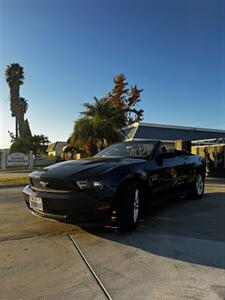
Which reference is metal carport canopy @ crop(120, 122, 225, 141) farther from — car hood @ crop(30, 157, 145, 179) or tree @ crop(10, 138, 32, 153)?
tree @ crop(10, 138, 32, 153)

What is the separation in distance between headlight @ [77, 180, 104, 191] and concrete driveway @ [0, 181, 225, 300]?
0.73 metres

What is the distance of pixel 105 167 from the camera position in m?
4.47

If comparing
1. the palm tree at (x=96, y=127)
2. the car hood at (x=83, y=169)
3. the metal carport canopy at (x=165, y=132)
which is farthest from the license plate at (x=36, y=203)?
the metal carport canopy at (x=165, y=132)

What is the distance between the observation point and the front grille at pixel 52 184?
4.23 metres

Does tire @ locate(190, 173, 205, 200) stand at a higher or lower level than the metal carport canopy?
lower

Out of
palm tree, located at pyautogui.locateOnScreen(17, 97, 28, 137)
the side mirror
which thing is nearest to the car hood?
the side mirror

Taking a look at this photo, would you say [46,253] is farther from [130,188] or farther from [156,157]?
[156,157]

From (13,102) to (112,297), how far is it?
44.8m

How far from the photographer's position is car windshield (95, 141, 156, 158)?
5.78 meters

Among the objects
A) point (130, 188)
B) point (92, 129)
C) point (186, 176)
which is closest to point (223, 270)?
point (130, 188)

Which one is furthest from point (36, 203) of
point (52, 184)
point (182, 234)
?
point (182, 234)

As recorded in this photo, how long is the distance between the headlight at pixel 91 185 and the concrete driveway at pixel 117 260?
731 mm

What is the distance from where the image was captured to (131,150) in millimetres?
5996

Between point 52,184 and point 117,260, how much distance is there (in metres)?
1.47
